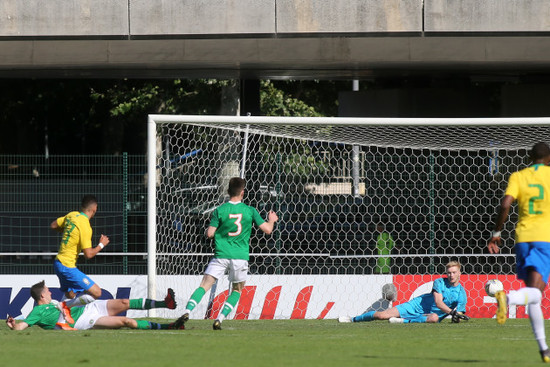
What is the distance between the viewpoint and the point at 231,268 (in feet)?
36.2

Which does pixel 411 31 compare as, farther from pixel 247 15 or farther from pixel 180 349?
pixel 180 349

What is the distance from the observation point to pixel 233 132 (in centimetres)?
1477

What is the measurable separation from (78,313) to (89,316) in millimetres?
130

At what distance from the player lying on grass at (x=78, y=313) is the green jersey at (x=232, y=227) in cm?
76

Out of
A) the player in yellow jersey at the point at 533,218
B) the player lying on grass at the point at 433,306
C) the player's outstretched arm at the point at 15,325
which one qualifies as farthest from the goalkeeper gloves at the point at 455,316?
the player's outstretched arm at the point at 15,325

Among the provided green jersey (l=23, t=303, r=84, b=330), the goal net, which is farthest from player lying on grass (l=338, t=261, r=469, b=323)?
green jersey (l=23, t=303, r=84, b=330)

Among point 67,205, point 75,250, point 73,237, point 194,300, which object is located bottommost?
point 194,300

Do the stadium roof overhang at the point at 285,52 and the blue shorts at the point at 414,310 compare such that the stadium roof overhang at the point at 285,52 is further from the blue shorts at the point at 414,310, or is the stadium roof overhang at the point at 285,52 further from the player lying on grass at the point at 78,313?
the player lying on grass at the point at 78,313

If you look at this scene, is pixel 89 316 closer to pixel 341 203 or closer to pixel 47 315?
pixel 47 315

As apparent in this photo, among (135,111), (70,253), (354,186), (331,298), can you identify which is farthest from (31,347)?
(135,111)

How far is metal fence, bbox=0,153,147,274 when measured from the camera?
50.3 ft

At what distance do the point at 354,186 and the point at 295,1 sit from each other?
3.14 meters

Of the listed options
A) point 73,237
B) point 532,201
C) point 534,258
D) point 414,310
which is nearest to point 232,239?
point 73,237

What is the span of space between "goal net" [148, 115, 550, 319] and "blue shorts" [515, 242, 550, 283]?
194 inches
